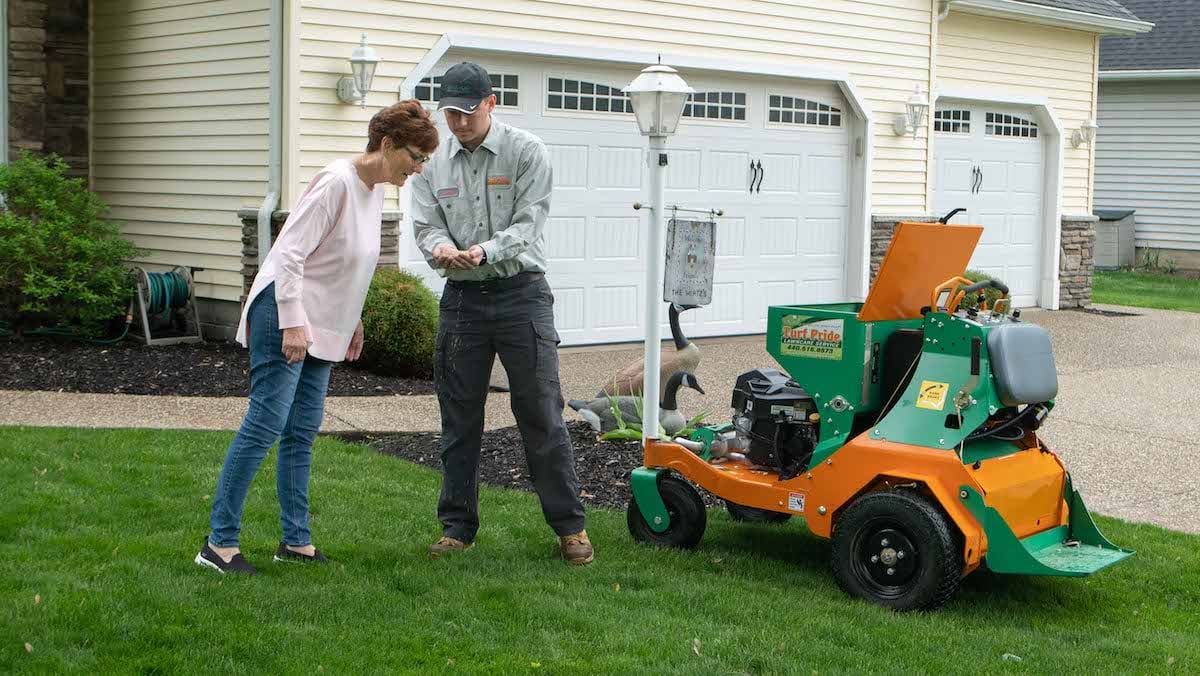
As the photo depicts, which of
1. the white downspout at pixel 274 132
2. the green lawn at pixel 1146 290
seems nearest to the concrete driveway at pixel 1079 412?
the white downspout at pixel 274 132

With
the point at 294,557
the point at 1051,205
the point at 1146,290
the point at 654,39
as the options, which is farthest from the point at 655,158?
the point at 1146,290

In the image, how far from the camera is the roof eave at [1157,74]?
74.4ft

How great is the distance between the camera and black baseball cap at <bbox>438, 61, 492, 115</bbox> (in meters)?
5.08

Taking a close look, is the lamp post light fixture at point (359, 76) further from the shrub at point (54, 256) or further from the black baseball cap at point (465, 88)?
the black baseball cap at point (465, 88)

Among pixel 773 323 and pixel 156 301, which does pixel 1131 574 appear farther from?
pixel 156 301

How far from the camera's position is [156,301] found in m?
11.3

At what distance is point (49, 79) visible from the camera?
1240 centimetres

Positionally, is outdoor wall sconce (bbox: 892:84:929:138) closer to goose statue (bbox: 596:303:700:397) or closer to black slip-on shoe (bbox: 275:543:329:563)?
goose statue (bbox: 596:303:700:397)

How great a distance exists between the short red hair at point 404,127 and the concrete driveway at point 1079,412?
11.3ft

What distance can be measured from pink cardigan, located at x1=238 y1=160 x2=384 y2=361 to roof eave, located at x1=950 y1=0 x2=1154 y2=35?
11550 millimetres

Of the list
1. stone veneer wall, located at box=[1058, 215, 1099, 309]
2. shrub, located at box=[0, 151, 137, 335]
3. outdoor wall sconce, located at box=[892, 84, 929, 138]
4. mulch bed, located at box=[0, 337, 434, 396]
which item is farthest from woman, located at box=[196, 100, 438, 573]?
stone veneer wall, located at box=[1058, 215, 1099, 309]

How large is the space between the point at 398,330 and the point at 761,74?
16.8 feet

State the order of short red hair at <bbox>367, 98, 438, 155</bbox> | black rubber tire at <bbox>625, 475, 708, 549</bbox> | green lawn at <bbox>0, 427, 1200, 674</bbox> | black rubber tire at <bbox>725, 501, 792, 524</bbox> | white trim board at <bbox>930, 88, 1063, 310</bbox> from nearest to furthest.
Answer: green lawn at <bbox>0, 427, 1200, 674</bbox> → short red hair at <bbox>367, 98, 438, 155</bbox> → black rubber tire at <bbox>625, 475, 708, 549</bbox> → black rubber tire at <bbox>725, 501, 792, 524</bbox> → white trim board at <bbox>930, 88, 1063, 310</bbox>

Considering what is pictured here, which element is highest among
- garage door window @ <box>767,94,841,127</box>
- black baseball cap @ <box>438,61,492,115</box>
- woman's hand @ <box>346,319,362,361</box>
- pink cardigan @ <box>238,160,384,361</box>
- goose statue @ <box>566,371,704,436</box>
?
garage door window @ <box>767,94,841,127</box>
